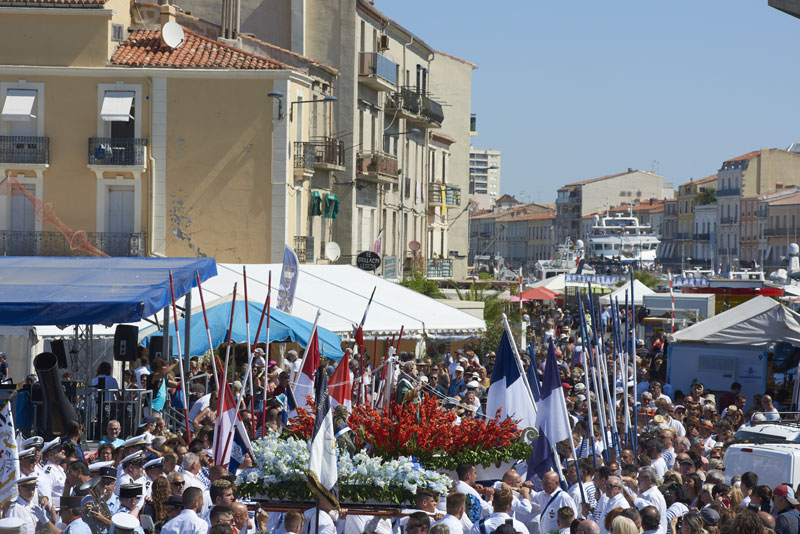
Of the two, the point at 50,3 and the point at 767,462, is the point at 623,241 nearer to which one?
the point at 50,3

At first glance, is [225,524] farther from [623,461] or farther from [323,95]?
[323,95]

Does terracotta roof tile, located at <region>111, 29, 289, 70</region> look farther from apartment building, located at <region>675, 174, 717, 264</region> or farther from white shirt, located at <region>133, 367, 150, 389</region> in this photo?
apartment building, located at <region>675, 174, 717, 264</region>

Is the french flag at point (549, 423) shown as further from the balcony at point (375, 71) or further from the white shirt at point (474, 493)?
the balcony at point (375, 71)

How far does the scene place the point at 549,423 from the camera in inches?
513

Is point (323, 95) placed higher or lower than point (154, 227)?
higher

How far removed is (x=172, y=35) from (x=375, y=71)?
38.2ft

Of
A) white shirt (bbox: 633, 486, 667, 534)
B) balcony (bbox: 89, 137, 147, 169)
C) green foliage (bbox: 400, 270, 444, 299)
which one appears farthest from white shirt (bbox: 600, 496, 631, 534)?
green foliage (bbox: 400, 270, 444, 299)

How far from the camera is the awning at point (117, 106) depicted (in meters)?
33.6

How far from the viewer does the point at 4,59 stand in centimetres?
3422

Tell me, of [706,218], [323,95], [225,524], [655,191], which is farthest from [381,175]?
[655,191]

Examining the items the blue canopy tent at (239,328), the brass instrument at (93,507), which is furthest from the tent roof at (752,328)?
the brass instrument at (93,507)

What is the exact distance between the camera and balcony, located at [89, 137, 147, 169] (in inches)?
1341

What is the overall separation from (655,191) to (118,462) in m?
168

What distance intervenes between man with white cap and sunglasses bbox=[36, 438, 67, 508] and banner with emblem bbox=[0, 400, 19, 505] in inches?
37.7
